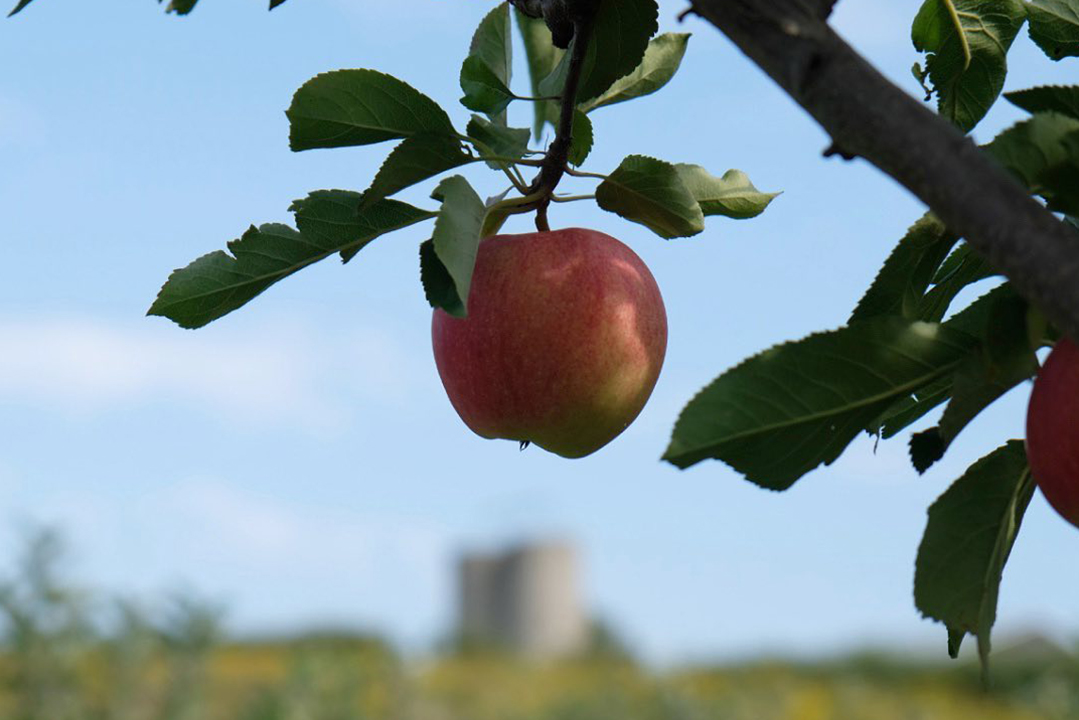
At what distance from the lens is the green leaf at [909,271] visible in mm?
860

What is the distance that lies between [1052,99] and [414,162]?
451mm

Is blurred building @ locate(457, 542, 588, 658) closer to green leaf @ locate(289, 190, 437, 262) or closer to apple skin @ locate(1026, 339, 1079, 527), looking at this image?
green leaf @ locate(289, 190, 437, 262)

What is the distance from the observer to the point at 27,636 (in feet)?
12.7

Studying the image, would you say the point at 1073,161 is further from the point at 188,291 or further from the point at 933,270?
the point at 188,291

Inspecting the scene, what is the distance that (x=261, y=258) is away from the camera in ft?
3.36

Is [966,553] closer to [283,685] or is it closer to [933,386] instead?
[933,386]

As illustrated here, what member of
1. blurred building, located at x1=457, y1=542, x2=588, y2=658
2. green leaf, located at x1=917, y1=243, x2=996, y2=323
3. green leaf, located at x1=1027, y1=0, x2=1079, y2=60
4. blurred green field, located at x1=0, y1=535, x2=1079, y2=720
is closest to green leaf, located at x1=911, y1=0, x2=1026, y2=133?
green leaf, located at x1=1027, y1=0, x2=1079, y2=60

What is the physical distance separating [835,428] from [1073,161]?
215 millimetres

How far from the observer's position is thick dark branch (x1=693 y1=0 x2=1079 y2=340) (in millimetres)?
611

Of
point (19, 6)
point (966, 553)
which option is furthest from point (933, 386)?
point (19, 6)

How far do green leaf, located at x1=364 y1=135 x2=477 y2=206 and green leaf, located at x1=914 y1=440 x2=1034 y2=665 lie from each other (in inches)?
17.4

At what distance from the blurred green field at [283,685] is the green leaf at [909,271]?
10.9 feet

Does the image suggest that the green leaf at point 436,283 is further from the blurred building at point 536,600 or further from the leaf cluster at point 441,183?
the blurred building at point 536,600

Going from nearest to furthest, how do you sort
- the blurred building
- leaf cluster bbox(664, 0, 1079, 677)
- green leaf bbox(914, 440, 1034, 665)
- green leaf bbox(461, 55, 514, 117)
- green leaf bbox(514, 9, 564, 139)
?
leaf cluster bbox(664, 0, 1079, 677)
green leaf bbox(914, 440, 1034, 665)
green leaf bbox(461, 55, 514, 117)
green leaf bbox(514, 9, 564, 139)
the blurred building
